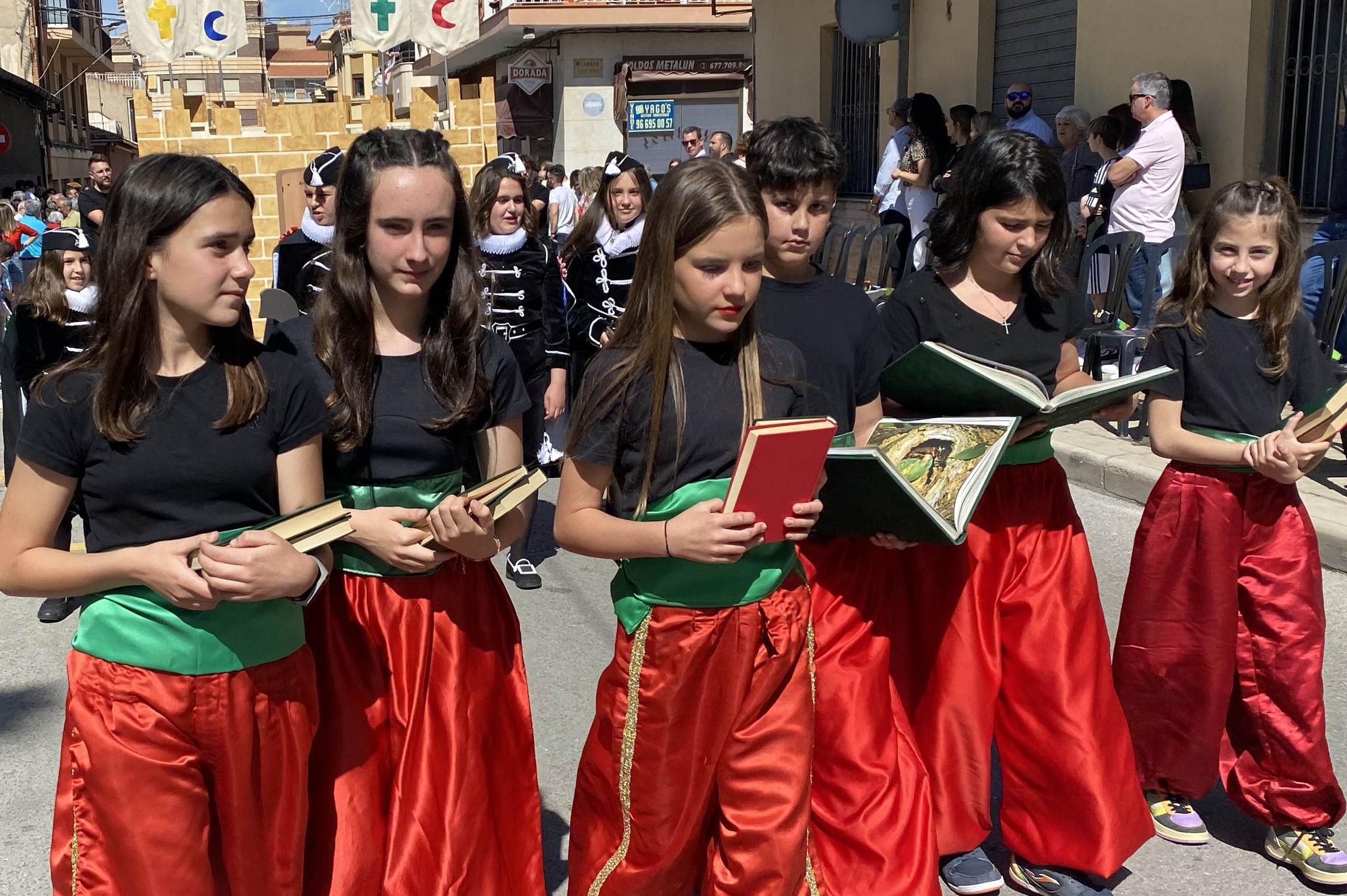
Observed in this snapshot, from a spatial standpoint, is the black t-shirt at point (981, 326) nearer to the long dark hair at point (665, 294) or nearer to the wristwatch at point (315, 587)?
the long dark hair at point (665, 294)

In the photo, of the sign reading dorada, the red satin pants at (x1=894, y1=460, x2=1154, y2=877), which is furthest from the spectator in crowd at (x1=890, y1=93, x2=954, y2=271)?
the sign reading dorada

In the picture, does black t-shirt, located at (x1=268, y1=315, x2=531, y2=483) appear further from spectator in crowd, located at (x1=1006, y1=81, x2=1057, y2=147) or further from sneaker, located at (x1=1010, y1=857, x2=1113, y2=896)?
spectator in crowd, located at (x1=1006, y1=81, x2=1057, y2=147)

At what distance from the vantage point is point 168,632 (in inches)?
95.5

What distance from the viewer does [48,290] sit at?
5902 mm

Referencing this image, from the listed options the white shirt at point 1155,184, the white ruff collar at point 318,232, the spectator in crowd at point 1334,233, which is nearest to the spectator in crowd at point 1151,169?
the white shirt at point 1155,184

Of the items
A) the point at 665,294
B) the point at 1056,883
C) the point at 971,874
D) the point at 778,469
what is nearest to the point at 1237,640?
the point at 1056,883

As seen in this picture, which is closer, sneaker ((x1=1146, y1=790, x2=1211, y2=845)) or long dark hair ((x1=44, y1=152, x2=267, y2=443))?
long dark hair ((x1=44, y1=152, x2=267, y2=443))

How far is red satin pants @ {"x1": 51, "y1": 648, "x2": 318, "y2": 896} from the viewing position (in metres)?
2.38

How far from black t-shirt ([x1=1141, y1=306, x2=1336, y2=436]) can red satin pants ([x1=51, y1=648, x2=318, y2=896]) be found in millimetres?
2249

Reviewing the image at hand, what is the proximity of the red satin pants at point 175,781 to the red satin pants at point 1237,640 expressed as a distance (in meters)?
2.17

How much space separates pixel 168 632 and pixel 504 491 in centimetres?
61

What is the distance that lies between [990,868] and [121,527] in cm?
214

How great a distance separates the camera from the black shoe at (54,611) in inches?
239

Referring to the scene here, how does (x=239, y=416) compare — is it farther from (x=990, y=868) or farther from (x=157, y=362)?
(x=990, y=868)
